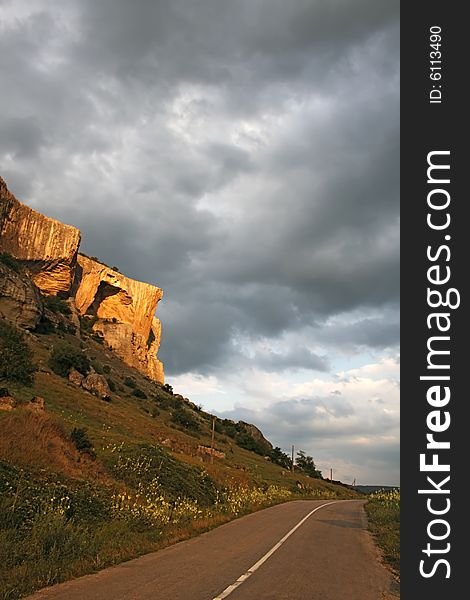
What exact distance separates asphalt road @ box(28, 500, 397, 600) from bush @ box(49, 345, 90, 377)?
4629 centimetres

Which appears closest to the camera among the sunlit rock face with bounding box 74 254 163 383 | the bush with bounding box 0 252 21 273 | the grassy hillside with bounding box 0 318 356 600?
the grassy hillside with bounding box 0 318 356 600

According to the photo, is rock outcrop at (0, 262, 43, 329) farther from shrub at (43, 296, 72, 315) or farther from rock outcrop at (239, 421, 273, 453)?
rock outcrop at (239, 421, 273, 453)

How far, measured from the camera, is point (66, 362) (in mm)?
59188

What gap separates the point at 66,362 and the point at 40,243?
39591 mm

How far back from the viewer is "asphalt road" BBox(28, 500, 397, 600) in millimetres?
7949

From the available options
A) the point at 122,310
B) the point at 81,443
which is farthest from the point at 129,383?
the point at 81,443

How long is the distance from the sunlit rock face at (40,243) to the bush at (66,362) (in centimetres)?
3387

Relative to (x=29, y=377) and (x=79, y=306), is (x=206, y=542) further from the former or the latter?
(x=79, y=306)

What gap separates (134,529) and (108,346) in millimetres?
88290

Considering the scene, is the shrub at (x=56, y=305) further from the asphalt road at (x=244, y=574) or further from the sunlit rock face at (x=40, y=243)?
the asphalt road at (x=244, y=574)

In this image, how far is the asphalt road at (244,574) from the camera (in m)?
7.95

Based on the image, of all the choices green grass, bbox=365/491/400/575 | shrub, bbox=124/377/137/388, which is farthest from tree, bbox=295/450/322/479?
green grass, bbox=365/491/400/575

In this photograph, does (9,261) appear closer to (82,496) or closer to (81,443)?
(81,443)

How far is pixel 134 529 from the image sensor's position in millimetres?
14273
